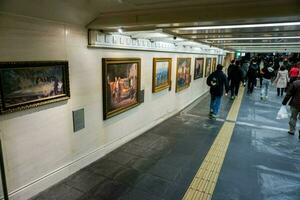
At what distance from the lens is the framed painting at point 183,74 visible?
683 centimetres

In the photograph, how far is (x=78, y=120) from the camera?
3246 millimetres

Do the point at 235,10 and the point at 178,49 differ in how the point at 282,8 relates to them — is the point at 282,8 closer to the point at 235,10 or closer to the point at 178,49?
→ the point at 235,10

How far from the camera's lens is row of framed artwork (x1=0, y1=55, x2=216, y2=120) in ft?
7.36

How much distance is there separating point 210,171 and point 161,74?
3.00 meters

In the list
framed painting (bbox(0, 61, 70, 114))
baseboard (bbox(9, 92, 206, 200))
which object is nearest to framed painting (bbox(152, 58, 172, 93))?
baseboard (bbox(9, 92, 206, 200))

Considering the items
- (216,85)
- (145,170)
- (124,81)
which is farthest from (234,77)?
(145,170)

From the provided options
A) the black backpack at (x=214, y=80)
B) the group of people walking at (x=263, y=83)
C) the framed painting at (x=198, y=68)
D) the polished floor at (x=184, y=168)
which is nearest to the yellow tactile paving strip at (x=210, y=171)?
the polished floor at (x=184, y=168)

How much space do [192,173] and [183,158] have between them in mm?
519

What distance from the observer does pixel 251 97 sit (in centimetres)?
998

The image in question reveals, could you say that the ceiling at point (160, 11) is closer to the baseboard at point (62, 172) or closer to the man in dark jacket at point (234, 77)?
the baseboard at point (62, 172)

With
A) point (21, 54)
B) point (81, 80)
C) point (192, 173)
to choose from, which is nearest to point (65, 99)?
point (81, 80)

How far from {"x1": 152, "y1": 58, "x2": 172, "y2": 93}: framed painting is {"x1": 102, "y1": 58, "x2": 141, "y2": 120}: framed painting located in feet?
2.54

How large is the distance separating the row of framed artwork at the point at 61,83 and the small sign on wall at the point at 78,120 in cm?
35

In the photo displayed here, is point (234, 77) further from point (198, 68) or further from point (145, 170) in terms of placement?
point (145, 170)
